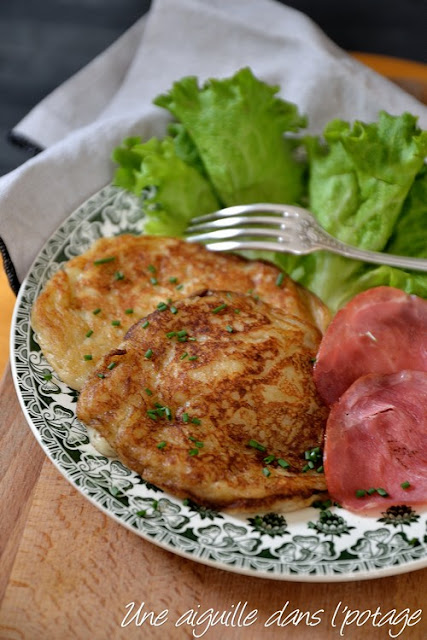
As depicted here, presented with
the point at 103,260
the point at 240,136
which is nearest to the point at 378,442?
the point at 103,260

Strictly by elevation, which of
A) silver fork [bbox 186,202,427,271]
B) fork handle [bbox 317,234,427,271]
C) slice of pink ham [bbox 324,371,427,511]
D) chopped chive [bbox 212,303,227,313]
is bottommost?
slice of pink ham [bbox 324,371,427,511]

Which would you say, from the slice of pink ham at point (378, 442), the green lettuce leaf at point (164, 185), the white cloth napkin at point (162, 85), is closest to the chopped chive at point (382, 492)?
the slice of pink ham at point (378, 442)

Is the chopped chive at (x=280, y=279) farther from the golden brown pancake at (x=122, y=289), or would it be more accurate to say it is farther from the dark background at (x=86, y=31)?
the dark background at (x=86, y=31)

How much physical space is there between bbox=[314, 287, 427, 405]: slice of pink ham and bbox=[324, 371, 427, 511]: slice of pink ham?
117mm

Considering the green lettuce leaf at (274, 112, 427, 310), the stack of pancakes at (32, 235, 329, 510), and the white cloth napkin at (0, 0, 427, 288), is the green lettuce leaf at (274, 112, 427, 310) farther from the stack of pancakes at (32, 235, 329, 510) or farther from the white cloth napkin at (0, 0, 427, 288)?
the white cloth napkin at (0, 0, 427, 288)

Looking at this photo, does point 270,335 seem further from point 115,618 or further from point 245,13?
point 245,13

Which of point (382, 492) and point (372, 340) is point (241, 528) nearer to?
point (382, 492)

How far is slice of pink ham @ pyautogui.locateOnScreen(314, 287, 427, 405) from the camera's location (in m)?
3.28

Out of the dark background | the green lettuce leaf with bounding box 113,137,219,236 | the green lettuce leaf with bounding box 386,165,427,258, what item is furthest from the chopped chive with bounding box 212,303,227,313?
the dark background

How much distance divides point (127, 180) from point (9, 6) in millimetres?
3999

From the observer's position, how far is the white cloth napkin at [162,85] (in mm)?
4348

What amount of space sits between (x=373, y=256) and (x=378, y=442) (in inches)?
47.3

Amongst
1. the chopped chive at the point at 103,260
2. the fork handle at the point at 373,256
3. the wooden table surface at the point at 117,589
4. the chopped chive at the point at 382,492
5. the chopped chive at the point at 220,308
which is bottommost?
the wooden table surface at the point at 117,589

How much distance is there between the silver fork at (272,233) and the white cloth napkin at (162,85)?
862 mm
